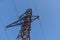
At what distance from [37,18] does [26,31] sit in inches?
135

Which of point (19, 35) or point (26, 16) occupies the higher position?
point (26, 16)

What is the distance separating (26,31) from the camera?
28.2m

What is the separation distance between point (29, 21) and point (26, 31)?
4.51ft

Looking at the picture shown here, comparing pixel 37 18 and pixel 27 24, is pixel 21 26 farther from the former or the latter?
pixel 37 18

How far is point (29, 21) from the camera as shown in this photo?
94.4 ft

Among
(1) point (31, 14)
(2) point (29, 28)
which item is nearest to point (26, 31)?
(2) point (29, 28)

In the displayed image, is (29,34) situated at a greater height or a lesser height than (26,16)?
lesser

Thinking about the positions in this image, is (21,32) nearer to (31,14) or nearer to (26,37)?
(26,37)

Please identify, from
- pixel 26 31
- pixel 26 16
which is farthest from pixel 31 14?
pixel 26 31

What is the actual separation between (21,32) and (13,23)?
2.31m

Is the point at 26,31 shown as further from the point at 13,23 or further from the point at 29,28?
the point at 13,23

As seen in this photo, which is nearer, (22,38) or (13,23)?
(22,38)

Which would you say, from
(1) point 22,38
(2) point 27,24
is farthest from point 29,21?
(1) point 22,38

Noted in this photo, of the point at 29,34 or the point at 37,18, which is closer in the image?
the point at 29,34
